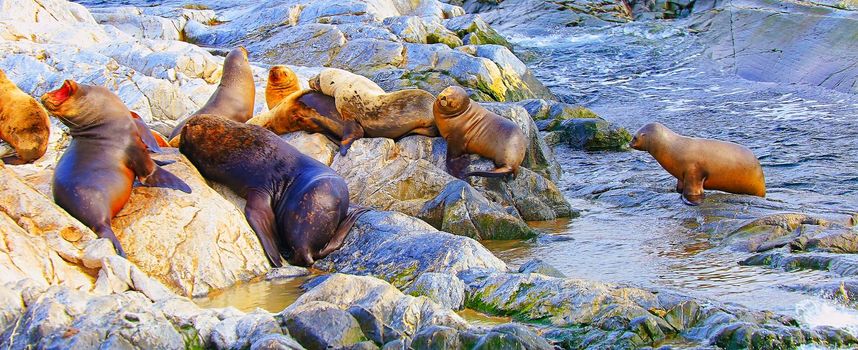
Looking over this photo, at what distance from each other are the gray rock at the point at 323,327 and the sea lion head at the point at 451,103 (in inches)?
218

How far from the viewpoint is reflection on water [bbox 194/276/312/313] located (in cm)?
627

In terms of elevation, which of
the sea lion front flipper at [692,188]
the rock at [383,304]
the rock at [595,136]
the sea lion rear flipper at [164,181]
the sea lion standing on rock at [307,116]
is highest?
the rock at [383,304]

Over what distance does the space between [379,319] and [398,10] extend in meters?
20.3

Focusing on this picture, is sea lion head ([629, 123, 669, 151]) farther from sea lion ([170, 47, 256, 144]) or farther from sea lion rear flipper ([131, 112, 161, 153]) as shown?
sea lion rear flipper ([131, 112, 161, 153])

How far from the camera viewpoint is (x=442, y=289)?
239 inches

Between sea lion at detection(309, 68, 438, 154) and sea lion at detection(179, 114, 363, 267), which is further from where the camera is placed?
sea lion at detection(309, 68, 438, 154)

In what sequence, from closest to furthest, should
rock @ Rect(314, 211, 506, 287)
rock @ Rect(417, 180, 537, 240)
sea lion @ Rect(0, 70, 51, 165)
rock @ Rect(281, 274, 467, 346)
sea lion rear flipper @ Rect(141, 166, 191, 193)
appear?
rock @ Rect(281, 274, 467, 346)
rock @ Rect(314, 211, 506, 287)
sea lion rear flipper @ Rect(141, 166, 191, 193)
rock @ Rect(417, 180, 537, 240)
sea lion @ Rect(0, 70, 51, 165)

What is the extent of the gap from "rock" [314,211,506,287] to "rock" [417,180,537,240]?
2.67 feet

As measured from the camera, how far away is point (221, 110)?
11297 millimetres

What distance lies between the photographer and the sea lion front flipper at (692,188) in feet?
34.2

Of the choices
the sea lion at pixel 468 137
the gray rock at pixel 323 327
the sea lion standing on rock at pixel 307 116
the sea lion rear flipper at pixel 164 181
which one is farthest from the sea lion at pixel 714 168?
the gray rock at pixel 323 327

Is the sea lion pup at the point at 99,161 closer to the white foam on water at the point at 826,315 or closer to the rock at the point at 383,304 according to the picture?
the rock at the point at 383,304

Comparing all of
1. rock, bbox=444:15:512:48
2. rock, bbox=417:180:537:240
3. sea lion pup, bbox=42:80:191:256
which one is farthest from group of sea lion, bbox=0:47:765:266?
rock, bbox=444:15:512:48

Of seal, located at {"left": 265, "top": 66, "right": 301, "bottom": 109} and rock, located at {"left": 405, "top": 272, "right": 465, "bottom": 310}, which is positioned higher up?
rock, located at {"left": 405, "top": 272, "right": 465, "bottom": 310}
